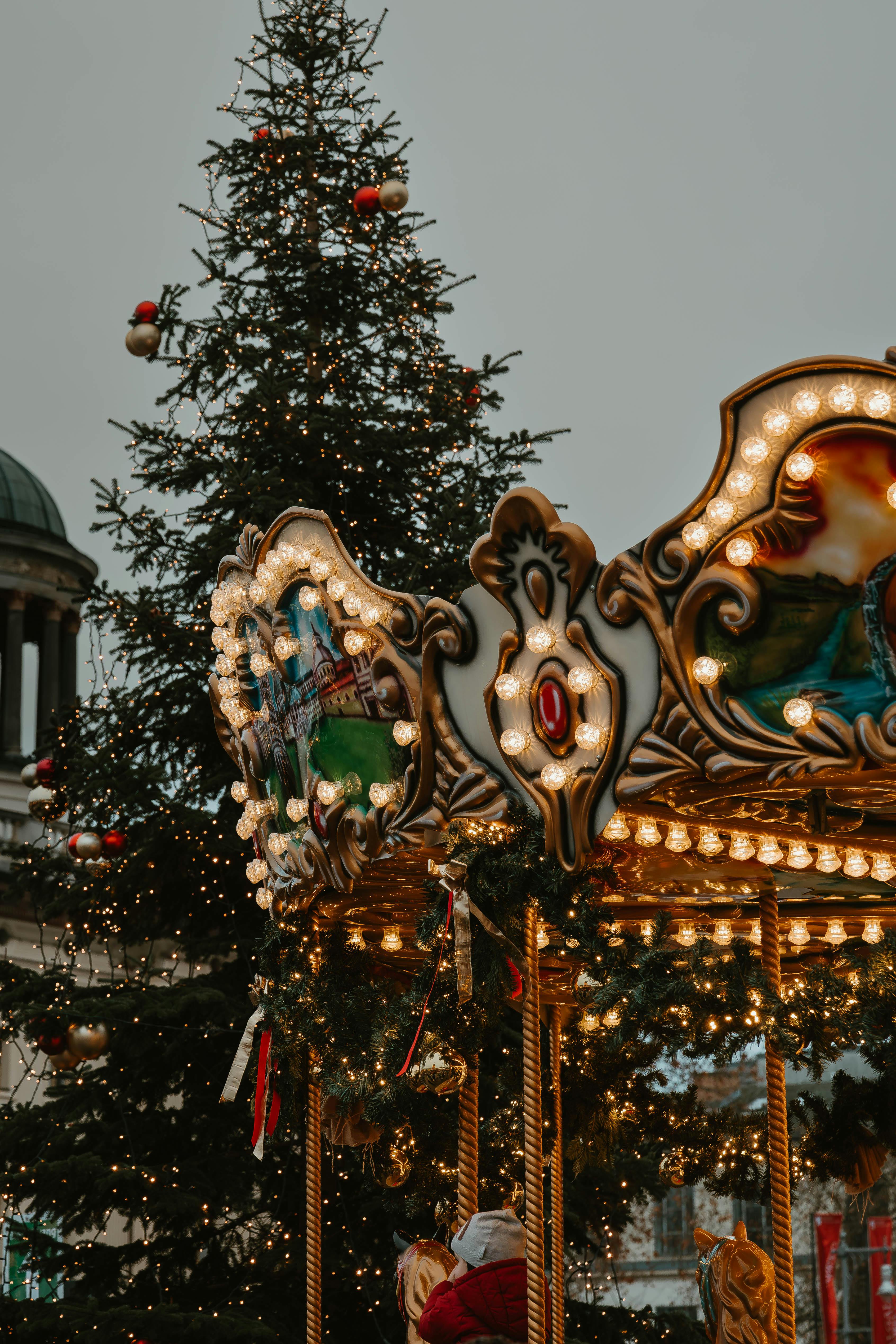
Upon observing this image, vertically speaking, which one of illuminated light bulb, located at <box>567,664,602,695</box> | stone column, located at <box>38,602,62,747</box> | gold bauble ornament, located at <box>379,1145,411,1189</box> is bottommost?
gold bauble ornament, located at <box>379,1145,411,1189</box>

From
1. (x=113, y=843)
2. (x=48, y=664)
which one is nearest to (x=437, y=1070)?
(x=113, y=843)

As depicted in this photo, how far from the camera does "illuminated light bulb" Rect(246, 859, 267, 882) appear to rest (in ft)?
22.6

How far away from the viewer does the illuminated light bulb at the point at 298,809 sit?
623 cm

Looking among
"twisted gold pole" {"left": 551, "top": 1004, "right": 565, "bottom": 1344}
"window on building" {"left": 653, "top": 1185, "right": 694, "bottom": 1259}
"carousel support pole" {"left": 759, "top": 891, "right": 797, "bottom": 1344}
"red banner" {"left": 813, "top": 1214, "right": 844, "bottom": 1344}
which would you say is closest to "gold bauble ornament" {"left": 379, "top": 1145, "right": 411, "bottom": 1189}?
"twisted gold pole" {"left": 551, "top": 1004, "right": 565, "bottom": 1344}

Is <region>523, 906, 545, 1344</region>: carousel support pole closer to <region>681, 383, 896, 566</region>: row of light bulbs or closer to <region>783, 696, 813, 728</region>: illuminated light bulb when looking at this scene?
<region>783, 696, 813, 728</region>: illuminated light bulb

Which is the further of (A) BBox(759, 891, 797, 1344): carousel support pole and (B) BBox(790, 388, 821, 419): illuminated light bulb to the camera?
(A) BBox(759, 891, 797, 1344): carousel support pole

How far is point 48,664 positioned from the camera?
25891 millimetres

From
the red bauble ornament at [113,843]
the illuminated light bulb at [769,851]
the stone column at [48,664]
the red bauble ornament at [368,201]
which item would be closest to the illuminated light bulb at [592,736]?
the illuminated light bulb at [769,851]

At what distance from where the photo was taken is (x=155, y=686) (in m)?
11.5

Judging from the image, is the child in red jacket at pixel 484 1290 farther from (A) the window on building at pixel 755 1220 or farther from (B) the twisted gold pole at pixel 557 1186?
(A) the window on building at pixel 755 1220

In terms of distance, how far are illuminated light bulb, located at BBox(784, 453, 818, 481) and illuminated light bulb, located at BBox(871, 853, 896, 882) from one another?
3.45 metres

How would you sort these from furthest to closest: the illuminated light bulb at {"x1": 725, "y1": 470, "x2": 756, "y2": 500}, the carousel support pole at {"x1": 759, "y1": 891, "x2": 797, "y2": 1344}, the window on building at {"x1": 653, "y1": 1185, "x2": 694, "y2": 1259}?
the window on building at {"x1": 653, "y1": 1185, "x2": 694, "y2": 1259}
the carousel support pole at {"x1": 759, "y1": 891, "x2": 797, "y2": 1344}
the illuminated light bulb at {"x1": 725, "y1": 470, "x2": 756, "y2": 500}

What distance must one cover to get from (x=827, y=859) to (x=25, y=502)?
22768 millimetres

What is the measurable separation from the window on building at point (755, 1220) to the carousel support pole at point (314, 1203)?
2031 cm
